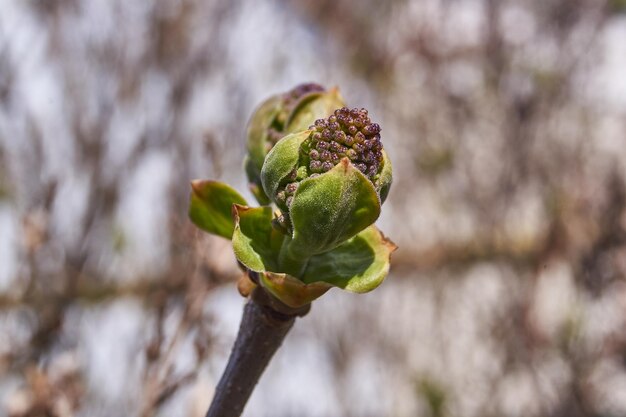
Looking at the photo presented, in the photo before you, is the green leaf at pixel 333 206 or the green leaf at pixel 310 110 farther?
the green leaf at pixel 310 110

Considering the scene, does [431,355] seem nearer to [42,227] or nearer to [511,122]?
[511,122]

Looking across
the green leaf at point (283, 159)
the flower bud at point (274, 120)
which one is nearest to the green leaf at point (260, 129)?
the flower bud at point (274, 120)

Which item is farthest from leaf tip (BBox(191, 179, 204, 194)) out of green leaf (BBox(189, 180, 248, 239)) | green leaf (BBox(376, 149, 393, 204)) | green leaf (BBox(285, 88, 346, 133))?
green leaf (BBox(376, 149, 393, 204))

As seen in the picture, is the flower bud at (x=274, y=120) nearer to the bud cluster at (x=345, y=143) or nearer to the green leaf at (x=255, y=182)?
the green leaf at (x=255, y=182)

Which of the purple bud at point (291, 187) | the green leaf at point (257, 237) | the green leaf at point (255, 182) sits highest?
the green leaf at point (255, 182)

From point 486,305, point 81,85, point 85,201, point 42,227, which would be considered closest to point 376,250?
point 42,227

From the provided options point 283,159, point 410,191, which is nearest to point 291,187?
point 283,159

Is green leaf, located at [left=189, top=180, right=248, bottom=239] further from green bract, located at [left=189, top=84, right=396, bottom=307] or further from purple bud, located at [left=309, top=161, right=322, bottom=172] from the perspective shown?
purple bud, located at [left=309, top=161, right=322, bottom=172]
